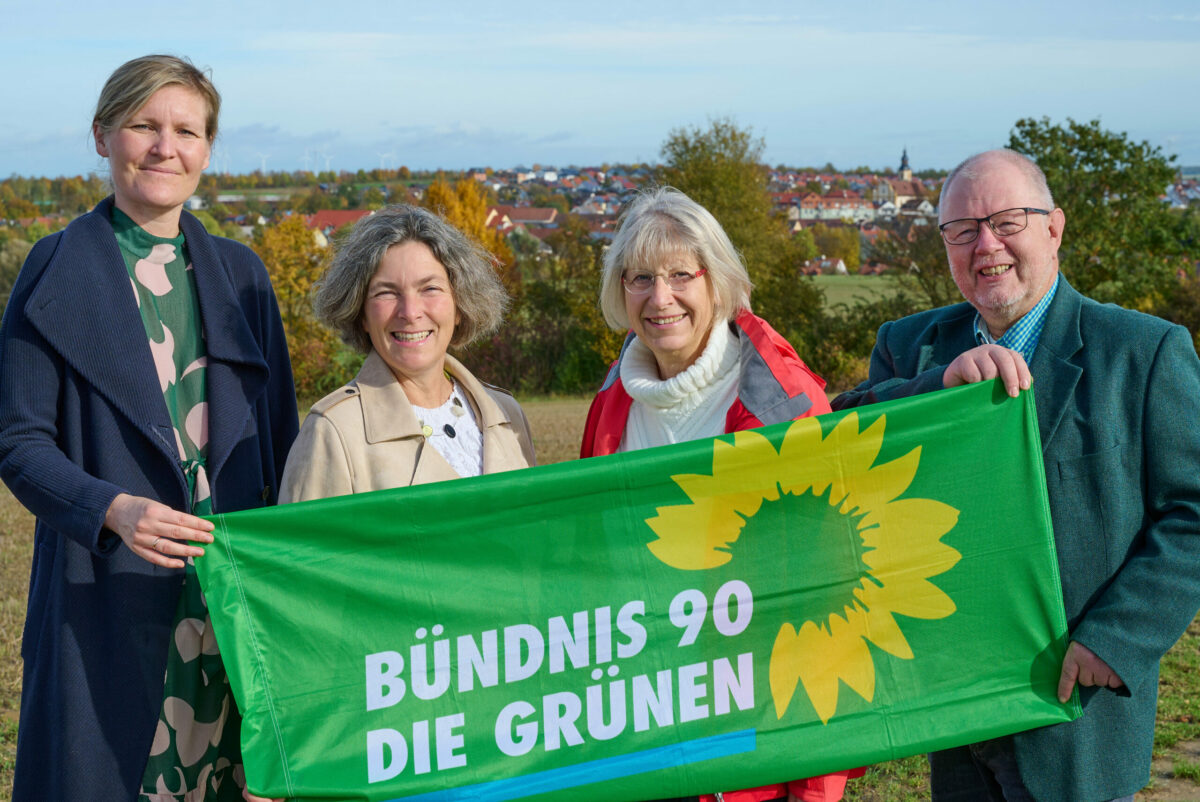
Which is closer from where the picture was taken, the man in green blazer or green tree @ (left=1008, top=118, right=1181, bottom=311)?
the man in green blazer

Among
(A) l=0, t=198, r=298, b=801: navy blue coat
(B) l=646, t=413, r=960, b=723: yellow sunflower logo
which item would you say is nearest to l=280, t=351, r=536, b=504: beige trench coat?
(A) l=0, t=198, r=298, b=801: navy blue coat

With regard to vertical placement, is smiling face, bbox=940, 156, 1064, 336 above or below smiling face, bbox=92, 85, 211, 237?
below

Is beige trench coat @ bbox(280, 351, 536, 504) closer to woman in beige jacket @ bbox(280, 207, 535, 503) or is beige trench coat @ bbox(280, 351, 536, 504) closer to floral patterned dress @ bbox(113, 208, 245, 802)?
woman in beige jacket @ bbox(280, 207, 535, 503)

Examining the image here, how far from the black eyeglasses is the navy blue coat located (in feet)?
8.28

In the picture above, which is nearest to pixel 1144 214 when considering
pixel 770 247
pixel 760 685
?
pixel 770 247

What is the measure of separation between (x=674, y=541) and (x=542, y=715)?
2.25ft

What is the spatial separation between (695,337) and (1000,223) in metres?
1.07

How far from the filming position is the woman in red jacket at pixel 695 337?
11.8 feet

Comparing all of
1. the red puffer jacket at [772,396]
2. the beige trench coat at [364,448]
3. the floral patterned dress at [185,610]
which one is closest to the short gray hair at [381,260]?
the beige trench coat at [364,448]

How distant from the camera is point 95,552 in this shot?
10.1 feet

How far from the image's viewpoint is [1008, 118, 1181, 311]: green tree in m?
32.0

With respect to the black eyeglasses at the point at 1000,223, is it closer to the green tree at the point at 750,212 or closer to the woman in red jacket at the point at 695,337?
the woman in red jacket at the point at 695,337

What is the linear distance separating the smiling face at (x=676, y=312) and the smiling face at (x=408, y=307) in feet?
2.27

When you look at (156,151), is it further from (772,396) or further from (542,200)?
(542,200)
